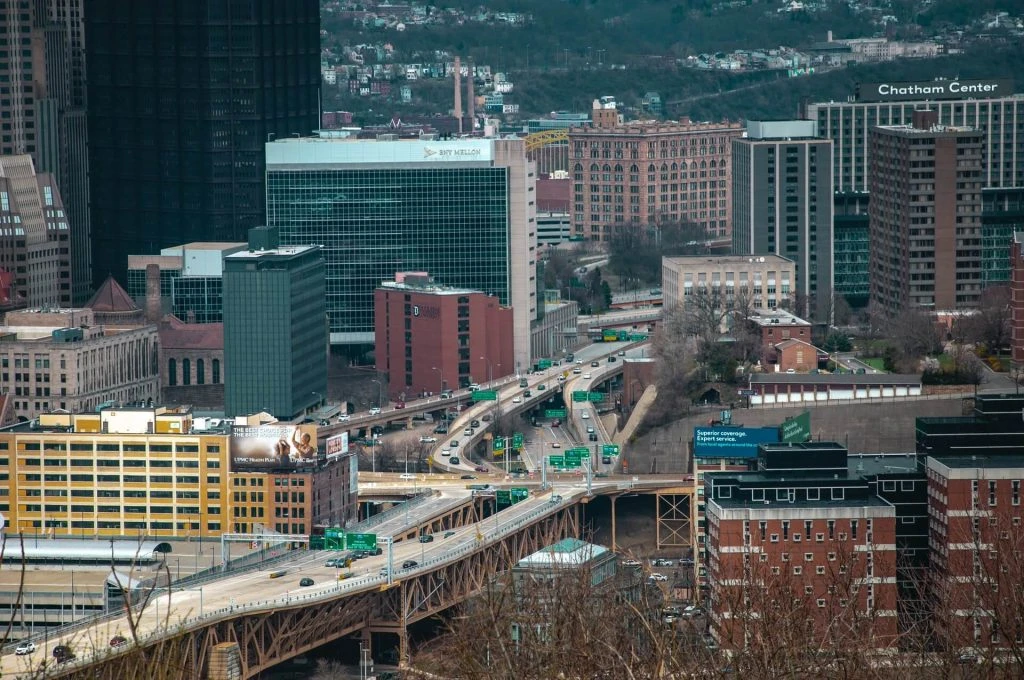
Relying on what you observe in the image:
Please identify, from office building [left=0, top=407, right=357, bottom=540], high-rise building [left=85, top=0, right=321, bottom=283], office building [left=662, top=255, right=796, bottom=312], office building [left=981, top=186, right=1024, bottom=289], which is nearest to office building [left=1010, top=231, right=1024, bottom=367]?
office building [left=981, top=186, right=1024, bottom=289]

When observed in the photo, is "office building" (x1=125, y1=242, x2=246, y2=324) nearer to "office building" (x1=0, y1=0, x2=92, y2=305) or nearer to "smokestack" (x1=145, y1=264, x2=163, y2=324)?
"smokestack" (x1=145, y1=264, x2=163, y2=324)

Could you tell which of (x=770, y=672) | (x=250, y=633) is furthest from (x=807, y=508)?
(x=770, y=672)

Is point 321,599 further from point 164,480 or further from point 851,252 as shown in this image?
point 851,252

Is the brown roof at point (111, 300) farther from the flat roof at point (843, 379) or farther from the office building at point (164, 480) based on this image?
the flat roof at point (843, 379)

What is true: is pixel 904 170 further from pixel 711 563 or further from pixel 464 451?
pixel 711 563

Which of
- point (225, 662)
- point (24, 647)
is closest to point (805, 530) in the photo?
point (225, 662)

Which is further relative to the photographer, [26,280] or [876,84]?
[876,84]

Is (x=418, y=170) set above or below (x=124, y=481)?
above
